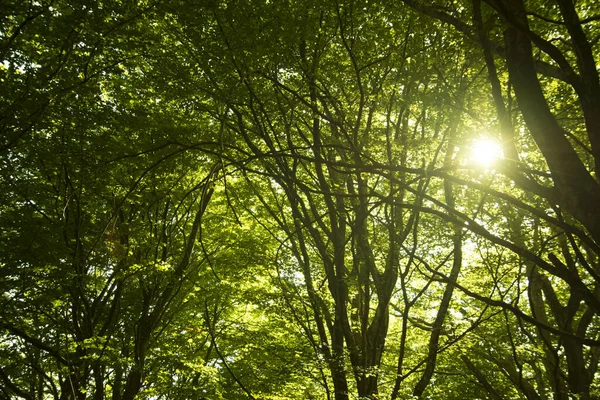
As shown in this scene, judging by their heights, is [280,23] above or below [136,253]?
above

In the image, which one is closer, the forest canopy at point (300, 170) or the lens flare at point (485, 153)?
the lens flare at point (485, 153)

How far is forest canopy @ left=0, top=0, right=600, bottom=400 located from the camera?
382 cm

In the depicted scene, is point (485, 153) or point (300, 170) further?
point (300, 170)

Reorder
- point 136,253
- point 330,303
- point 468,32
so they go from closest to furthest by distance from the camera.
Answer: point 468,32
point 330,303
point 136,253

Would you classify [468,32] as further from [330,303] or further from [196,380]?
[196,380]

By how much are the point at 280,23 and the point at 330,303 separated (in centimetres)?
552

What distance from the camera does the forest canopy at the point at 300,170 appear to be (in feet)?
12.5

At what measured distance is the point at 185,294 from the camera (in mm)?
10812

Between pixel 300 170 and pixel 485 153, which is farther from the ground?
pixel 300 170

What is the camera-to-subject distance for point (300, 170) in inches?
347

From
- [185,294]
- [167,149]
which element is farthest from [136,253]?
[167,149]

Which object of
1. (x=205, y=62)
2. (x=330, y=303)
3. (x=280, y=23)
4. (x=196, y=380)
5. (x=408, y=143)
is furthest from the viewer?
(x=196, y=380)

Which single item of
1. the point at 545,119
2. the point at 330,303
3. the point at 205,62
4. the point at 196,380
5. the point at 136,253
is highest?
the point at 205,62

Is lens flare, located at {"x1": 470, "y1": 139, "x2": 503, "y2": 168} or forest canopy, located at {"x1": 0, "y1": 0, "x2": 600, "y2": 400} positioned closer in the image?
lens flare, located at {"x1": 470, "y1": 139, "x2": 503, "y2": 168}
